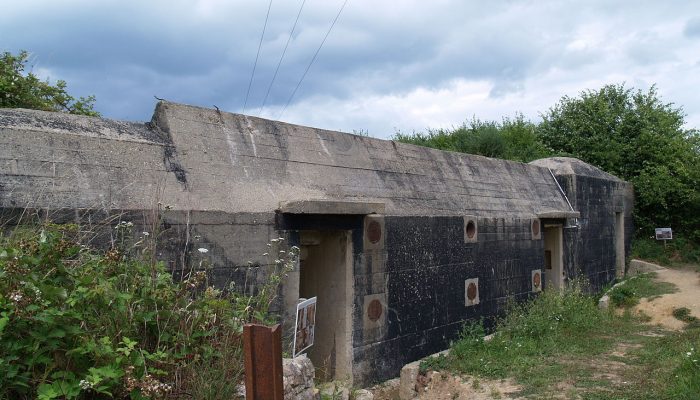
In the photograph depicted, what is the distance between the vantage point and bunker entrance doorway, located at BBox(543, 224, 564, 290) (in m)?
11.0

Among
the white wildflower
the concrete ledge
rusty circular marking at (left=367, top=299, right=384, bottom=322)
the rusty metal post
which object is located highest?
the concrete ledge

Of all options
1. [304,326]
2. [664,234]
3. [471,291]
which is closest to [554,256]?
[471,291]

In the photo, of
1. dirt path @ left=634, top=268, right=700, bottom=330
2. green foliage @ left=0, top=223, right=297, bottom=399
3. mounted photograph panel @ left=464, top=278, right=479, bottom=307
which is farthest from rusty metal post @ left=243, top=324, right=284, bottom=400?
dirt path @ left=634, top=268, right=700, bottom=330

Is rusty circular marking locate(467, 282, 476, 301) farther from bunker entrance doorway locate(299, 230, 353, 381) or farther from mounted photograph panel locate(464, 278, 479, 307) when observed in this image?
bunker entrance doorway locate(299, 230, 353, 381)

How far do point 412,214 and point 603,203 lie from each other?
7.42 m

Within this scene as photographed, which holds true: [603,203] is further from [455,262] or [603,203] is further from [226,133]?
[226,133]

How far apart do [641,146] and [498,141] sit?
12.4 ft

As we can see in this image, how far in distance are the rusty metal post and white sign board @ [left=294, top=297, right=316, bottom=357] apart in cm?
323

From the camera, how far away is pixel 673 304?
1048cm

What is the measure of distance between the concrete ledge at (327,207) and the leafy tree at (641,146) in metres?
11.2

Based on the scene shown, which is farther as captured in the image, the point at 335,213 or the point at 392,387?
the point at 392,387

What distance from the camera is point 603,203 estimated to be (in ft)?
42.3

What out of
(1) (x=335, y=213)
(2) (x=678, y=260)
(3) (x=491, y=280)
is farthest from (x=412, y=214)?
(2) (x=678, y=260)

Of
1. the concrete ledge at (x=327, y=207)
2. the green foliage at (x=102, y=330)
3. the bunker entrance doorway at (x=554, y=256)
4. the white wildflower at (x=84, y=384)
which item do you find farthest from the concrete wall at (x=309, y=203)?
the white wildflower at (x=84, y=384)
